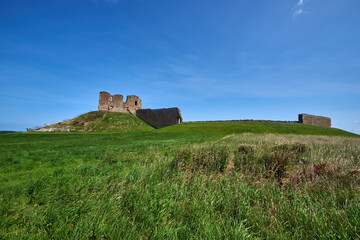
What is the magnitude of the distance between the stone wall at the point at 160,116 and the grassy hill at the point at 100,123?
586 centimetres

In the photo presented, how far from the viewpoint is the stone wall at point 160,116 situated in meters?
46.1

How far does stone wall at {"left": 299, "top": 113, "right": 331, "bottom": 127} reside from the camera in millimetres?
45188

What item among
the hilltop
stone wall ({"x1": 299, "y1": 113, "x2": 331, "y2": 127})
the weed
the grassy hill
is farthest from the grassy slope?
the weed

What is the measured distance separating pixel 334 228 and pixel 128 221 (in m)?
3.09

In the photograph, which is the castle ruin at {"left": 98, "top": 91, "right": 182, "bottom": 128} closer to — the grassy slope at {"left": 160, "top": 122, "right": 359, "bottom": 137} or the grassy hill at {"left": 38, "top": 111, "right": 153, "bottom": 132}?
the grassy hill at {"left": 38, "top": 111, "right": 153, "bottom": 132}

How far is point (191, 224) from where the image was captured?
2406 millimetres

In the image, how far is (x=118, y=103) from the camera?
47062 millimetres

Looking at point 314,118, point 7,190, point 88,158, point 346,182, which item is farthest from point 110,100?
point 314,118

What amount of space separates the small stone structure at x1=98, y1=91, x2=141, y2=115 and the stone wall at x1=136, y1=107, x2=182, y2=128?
2.44 metres

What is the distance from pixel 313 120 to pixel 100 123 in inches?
2397

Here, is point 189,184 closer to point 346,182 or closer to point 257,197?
point 257,197

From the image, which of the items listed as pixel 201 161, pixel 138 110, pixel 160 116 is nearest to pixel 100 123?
pixel 138 110

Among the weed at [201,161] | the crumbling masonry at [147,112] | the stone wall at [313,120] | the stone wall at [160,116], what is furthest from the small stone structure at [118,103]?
the stone wall at [313,120]

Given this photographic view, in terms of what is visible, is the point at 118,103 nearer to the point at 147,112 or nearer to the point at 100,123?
the point at 147,112
